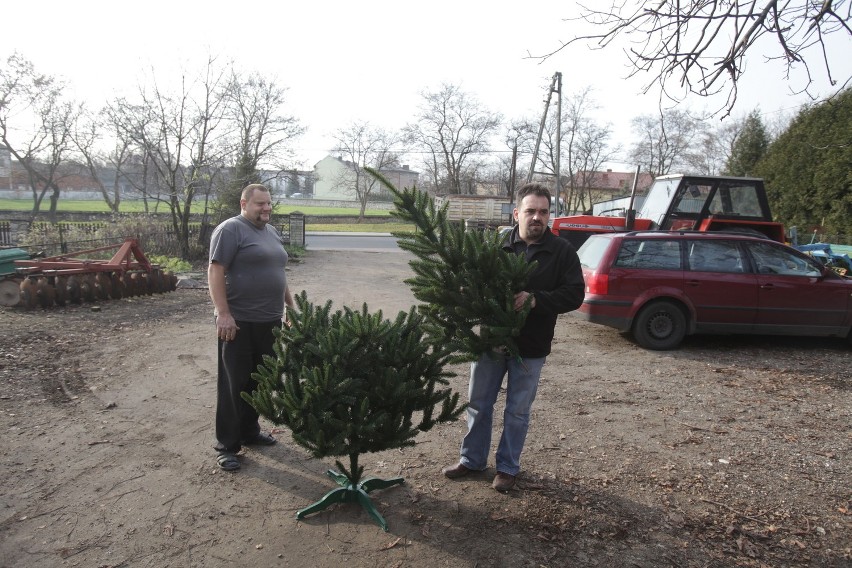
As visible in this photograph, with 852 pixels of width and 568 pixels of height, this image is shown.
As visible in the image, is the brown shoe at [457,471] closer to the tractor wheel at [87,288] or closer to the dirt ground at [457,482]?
→ the dirt ground at [457,482]

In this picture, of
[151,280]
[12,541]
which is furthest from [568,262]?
[151,280]

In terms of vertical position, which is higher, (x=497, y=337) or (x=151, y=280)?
(x=497, y=337)

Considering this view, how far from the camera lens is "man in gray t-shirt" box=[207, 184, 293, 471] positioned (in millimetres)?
3779

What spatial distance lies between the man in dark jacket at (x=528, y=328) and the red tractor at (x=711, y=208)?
7330mm

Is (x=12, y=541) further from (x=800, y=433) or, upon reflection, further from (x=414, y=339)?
(x=800, y=433)

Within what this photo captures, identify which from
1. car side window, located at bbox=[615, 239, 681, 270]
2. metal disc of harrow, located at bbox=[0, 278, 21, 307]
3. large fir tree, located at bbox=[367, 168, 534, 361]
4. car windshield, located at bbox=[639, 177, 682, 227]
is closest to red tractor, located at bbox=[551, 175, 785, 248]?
car windshield, located at bbox=[639, 177, 682, 227]

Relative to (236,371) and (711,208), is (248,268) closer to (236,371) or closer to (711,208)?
(236,371)

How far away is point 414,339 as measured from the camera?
322 centimetres

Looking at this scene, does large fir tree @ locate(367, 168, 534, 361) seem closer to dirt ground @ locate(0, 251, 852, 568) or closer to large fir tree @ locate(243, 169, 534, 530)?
large fir tree @ locate(243, 169, 534, 530)

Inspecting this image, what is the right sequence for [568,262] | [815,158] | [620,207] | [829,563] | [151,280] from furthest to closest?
[815,158] → [620,207] → [151,280] → [568,262] → [829,563]

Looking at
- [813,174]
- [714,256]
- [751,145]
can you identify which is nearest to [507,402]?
[714,256]

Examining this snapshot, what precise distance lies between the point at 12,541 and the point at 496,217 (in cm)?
3380

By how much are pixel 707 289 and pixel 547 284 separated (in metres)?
5.08

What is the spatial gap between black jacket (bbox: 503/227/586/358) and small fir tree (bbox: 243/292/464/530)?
0.57 metres
